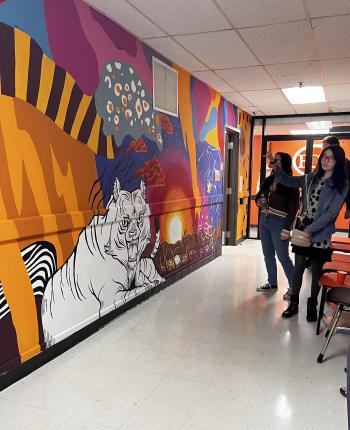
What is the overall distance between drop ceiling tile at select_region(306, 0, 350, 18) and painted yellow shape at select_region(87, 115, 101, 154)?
5.92 ft

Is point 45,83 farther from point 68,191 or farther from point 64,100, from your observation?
point 68,191

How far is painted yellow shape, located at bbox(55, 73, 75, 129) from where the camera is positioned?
268 cm

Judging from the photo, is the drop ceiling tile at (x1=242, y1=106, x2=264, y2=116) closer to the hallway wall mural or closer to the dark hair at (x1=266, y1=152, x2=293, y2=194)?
the hallway wall mural

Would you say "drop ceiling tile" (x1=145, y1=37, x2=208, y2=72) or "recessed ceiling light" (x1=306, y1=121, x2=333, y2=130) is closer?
"drop ceiling tile" (x1=145, y1=37, x2=208, y2=72)

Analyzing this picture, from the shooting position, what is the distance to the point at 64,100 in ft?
8.93

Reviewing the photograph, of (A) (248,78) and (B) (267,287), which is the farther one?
(A) (248,78)

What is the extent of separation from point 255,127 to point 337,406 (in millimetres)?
6615

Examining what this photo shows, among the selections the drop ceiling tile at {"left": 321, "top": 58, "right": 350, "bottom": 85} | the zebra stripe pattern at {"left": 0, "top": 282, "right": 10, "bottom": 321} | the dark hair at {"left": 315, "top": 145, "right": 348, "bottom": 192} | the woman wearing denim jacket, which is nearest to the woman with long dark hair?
the woman wearing denim jacket

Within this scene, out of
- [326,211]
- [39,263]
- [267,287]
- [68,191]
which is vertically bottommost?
[267,287]

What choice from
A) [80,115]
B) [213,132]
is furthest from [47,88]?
[213,132]

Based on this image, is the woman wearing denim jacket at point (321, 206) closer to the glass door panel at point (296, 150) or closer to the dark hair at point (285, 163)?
the dark hair at point (285, 163)

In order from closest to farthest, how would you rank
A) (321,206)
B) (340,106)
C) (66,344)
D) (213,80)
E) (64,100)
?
1. (64,100)
2. (66,344)
3. (321,206)
4. (213,80)
5. (340,106)

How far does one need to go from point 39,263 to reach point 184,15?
87.7 inches

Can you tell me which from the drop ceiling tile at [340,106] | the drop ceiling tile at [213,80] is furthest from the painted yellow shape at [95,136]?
the drop ceiling tile at [340,106]
